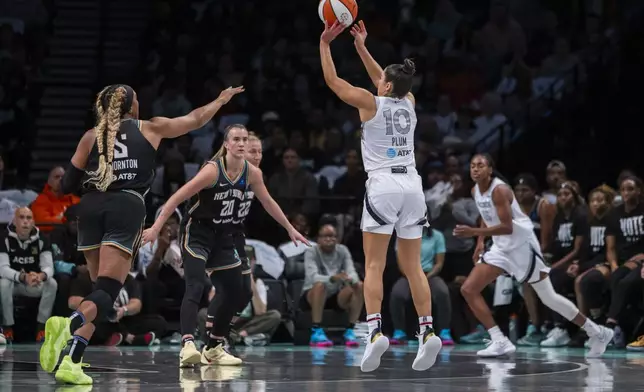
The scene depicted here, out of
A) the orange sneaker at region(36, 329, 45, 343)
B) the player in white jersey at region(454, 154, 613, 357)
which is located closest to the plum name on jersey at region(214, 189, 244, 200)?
the player in white jersey at region(454, 154, 613, 357)

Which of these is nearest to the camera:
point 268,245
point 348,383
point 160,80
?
point 348,383

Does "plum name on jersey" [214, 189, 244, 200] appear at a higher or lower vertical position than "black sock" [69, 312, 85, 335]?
higher

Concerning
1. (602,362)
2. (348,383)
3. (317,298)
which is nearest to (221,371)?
(348,383)

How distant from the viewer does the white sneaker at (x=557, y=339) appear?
12.8m

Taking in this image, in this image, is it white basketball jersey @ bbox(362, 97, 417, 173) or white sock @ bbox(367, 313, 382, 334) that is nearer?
white sock @ bbox(367, 313, 382, 334)

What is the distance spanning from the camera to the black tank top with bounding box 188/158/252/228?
918cm

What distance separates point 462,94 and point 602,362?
783 centimetres

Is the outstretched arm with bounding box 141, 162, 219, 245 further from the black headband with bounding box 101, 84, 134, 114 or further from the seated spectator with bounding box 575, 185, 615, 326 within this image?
the seated spectator with bounding box 575, 185, 615, 326

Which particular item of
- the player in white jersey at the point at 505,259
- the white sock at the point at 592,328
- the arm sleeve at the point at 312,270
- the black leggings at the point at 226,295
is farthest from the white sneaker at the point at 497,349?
the arm sleeve at the point at 312,270

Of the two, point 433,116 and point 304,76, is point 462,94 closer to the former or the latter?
point 433,116

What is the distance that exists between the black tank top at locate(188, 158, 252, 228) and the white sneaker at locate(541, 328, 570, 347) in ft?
16.5

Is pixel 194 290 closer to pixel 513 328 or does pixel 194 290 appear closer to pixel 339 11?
pixel 339 11

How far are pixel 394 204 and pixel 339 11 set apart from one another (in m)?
1.52

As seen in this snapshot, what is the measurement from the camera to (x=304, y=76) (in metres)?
17.2
